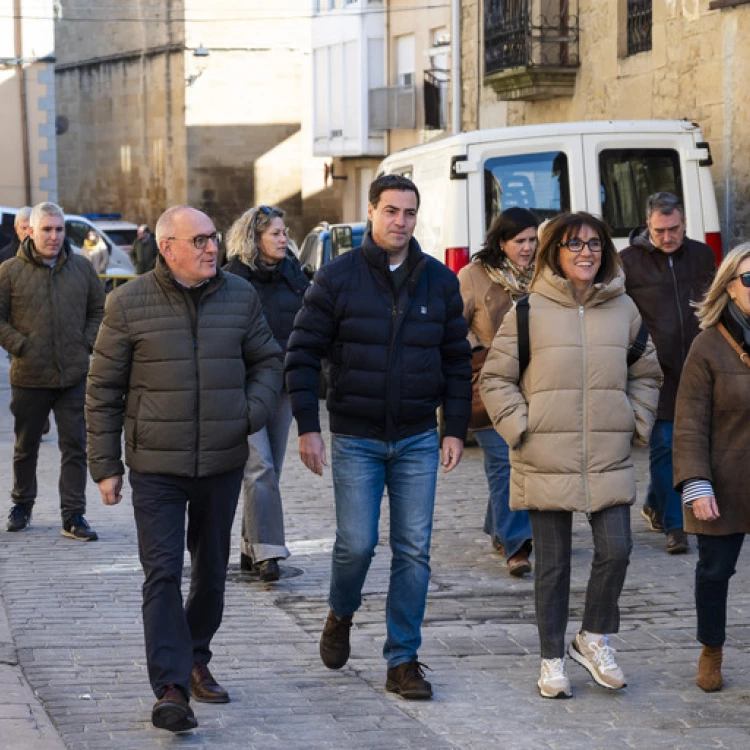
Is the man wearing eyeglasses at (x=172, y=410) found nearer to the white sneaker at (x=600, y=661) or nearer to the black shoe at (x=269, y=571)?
the white sneaker at (x=600, y=661)

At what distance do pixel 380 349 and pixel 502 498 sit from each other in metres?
2.64

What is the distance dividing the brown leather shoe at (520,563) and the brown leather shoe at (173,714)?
3120mm

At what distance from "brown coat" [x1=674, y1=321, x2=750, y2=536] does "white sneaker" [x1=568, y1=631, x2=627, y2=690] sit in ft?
1.83

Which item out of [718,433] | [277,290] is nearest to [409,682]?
[718,433]

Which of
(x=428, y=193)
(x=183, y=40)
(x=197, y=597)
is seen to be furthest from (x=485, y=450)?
(x=183, y=40)

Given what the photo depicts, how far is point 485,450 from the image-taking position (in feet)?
29.0

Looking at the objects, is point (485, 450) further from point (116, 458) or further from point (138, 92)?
point (138, 92)

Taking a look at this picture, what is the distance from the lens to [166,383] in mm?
6016

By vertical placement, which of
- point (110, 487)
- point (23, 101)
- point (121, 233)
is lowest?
point (110, 487)

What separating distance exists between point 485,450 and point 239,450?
114 inches

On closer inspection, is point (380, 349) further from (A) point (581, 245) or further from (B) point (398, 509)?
(A) point (581, 245)

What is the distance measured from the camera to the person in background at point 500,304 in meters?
8.69

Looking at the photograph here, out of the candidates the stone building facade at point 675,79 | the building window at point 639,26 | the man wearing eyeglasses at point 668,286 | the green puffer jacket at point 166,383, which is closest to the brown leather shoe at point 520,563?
the man wearing eyeglasses at point 668,286

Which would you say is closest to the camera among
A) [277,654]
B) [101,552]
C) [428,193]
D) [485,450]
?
[277,654]
